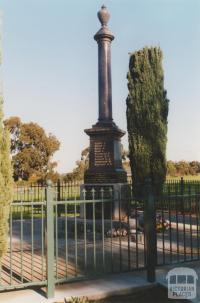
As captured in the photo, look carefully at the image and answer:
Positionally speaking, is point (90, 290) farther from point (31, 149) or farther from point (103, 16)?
point (31, 149)

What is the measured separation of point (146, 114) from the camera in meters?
13.1

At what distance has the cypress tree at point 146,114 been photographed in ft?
43.1

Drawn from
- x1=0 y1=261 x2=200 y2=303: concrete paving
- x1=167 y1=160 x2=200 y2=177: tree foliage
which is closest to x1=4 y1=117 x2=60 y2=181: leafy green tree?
x1=167 y1=160 x2=200 y2=177: tree foliage

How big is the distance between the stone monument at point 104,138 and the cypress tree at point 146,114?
806mm

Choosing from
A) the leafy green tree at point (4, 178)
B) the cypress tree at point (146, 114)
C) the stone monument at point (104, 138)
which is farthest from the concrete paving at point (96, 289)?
the cypress tree at point (146, 114)

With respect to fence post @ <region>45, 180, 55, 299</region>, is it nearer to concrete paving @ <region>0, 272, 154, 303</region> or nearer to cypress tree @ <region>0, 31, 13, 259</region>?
concrete paving @ <region>0, 272, 154, 303</region>

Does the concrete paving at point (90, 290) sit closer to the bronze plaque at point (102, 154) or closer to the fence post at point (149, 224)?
the fence post at point (149, 224)

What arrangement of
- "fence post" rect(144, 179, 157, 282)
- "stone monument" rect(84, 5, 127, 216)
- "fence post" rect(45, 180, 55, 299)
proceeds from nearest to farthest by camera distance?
"fence post" rect(45, 180, 55, 299), "fence post" rect(144, 179, 157, 282), "stone monument" rect(84, 5, 127, 216)

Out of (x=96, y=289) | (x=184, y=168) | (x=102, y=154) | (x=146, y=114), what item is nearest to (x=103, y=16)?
(x=146, y=114)

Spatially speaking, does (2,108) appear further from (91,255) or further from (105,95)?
(105,95)

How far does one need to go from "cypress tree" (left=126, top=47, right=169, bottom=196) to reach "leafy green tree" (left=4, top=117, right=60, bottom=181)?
30735 millimetres

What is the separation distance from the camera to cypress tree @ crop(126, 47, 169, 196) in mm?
13125

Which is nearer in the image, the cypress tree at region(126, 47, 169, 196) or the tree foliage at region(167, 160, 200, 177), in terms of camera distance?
the cypress tree at region(126, 47, 169, 196)

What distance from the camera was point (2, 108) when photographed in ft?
16.0
